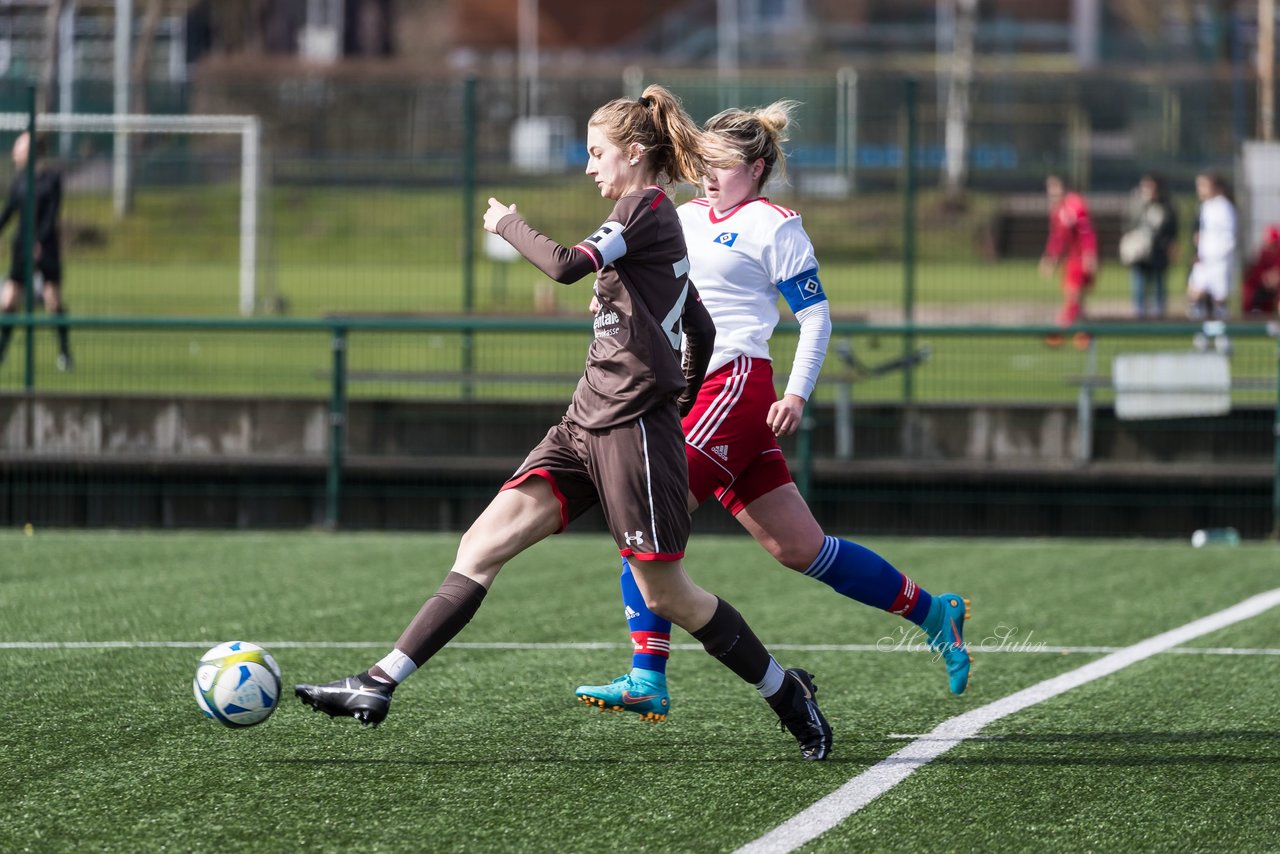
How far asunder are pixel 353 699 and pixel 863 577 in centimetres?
167

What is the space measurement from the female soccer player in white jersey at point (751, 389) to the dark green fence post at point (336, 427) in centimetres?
641

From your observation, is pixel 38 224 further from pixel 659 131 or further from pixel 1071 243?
pixel 1071 243

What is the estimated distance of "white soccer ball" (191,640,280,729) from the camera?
516 centimetres

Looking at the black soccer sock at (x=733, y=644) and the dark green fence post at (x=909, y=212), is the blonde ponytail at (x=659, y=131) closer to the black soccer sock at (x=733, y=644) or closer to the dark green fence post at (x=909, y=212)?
the black soccer sock at (x=733, y=644)

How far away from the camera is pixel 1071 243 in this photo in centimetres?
1873

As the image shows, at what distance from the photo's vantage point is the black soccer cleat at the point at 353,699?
16.0ft

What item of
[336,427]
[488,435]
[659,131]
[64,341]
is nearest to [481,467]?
[488,435]

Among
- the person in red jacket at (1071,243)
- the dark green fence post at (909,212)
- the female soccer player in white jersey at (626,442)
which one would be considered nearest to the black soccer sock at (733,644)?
the female soccer player in white jersey at (626,442)

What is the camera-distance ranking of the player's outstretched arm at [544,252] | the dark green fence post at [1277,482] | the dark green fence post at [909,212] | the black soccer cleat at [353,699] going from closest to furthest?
the player's outstretched arm at [544,252]
the black soccer cleat at [353,699]
the dark green fence post at [1277,482]
the dark green fence post at [909,212]

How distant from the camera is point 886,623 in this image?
8.12 metres

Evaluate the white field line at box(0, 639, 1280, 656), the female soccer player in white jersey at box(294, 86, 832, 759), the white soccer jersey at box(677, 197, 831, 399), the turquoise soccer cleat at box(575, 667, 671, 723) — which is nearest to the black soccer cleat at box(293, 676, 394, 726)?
the female soccer player in white jersey at box(294, 86, 832, 759)

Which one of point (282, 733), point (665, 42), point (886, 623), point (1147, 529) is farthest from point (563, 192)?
point (665, 42)

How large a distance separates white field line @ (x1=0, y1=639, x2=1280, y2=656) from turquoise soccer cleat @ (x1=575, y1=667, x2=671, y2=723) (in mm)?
1869

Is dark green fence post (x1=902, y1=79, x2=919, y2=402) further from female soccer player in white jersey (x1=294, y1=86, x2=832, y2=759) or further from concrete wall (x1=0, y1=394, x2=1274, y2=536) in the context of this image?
female soccer player in white jersey (x1=294, y1=86, x2=832, y2=759)
